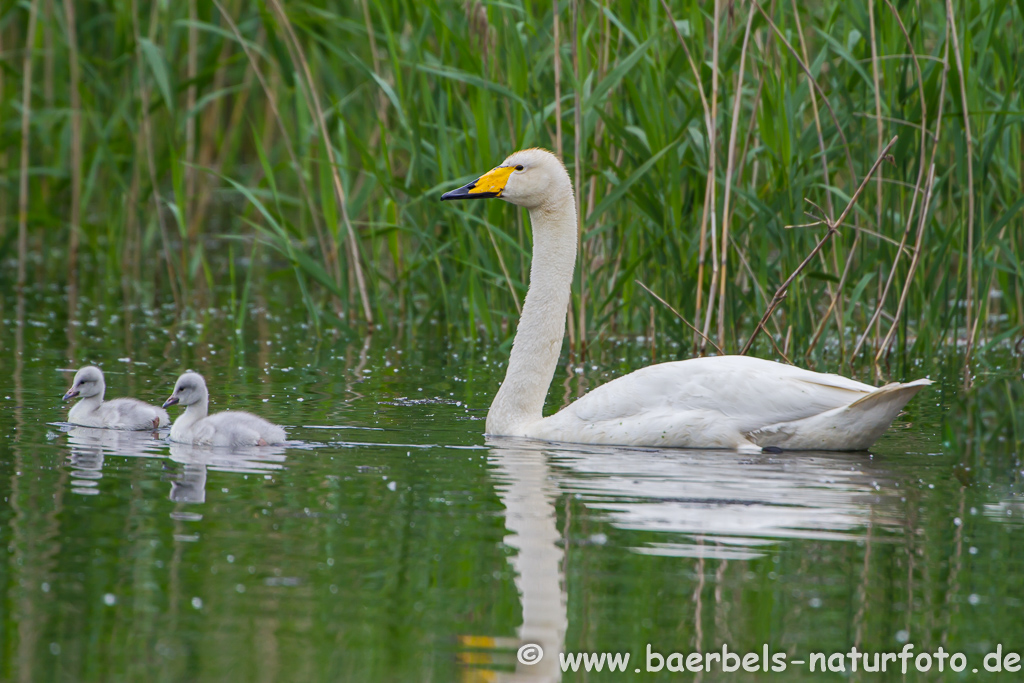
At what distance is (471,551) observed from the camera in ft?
15.1

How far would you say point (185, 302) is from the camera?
11.7 meters

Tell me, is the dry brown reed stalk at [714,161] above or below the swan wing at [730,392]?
above

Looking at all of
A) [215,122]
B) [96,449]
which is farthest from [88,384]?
[215,122]

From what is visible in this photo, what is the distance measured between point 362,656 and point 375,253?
676cm

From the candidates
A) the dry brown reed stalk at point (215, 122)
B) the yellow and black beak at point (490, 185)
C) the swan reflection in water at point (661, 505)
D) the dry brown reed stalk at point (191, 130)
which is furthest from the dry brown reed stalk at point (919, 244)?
the dry brown reed stalk at point (215, 122)

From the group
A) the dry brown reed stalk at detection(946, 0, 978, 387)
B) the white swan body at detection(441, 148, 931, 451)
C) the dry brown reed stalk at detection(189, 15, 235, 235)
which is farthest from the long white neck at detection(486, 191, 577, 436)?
the dry brown reed stalk at detection(189, 15, 235, 235)

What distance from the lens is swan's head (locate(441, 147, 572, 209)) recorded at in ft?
24.2

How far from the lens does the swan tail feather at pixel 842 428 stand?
6145mm

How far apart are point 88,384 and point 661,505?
3264mm

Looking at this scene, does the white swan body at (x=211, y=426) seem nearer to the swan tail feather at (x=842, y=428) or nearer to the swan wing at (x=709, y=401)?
the swan wing at (x=709, y=401)

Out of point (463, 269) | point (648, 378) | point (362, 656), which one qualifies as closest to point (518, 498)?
point (648, 378)

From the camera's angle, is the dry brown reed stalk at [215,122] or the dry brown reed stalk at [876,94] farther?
the dry brown reed stalk at [215,122]

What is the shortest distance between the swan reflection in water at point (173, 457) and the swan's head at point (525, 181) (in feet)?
5.99

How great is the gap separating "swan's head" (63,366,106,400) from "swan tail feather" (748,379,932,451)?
126 inches
